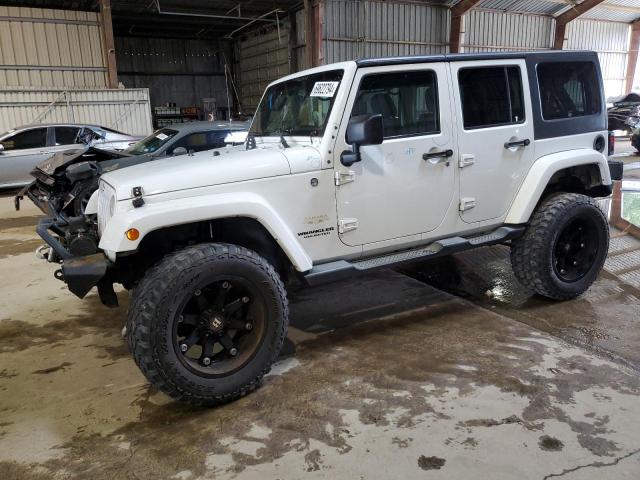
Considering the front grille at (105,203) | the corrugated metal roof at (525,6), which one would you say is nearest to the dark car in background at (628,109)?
the corrugated metal roof at (525,6)

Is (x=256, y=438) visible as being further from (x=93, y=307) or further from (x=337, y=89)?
(x=93, y=307)

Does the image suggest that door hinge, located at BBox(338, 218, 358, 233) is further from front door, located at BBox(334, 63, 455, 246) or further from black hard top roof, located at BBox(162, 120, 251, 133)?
black hard top roof, located at BBox(162, 120, 251, 133)

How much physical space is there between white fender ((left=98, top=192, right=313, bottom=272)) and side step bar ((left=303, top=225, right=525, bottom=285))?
0.26 m

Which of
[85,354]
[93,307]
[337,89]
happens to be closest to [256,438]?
[85,354]

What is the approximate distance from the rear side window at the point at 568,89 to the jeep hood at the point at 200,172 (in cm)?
222

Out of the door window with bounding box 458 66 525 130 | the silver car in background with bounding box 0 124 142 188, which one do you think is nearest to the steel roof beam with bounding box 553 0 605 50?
the silver car in background with bounding box 0 124 142 188

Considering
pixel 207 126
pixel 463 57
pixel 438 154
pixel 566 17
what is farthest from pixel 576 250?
pixel 566 17

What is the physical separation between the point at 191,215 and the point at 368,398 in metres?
1.42

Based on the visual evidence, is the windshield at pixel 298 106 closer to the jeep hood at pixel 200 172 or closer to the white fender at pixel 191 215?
the jeep hood at pixel 200 172

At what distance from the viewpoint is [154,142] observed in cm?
777

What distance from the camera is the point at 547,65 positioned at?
12.7ft

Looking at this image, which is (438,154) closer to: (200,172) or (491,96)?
(491,96)

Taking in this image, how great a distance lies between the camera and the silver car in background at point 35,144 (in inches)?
394

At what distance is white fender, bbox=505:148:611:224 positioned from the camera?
382 centimetres
